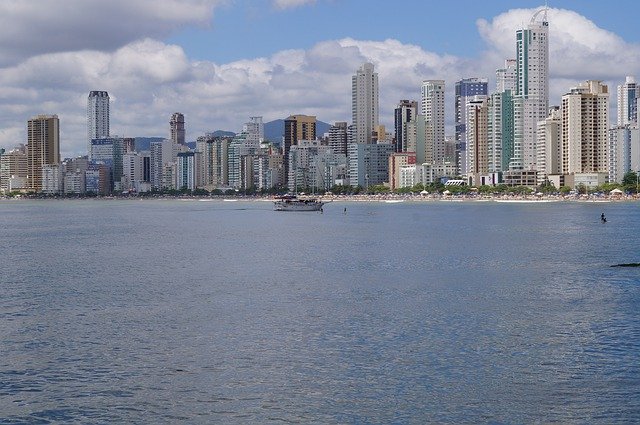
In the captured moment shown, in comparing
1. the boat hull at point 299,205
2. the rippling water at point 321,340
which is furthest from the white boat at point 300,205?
the rippling water at point 321,340

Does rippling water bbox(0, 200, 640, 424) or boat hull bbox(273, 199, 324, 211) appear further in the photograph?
boat hull bbox(273, 199, 324, 211)

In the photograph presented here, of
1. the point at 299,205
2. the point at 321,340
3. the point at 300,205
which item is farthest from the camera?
the point at 299,205

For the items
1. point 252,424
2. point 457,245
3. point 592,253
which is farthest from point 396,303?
point 457,245

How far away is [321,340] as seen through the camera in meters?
32.0

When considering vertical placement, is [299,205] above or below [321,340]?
above

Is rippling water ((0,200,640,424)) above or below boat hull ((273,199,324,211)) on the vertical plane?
below

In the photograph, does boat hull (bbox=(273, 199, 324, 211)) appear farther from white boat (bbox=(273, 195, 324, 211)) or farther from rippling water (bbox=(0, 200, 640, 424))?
rippling water (bbox=(0, 200, 640, 424))

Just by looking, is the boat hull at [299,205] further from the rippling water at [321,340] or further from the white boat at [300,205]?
the rippling water at [321,340]

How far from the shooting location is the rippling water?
2381 centimetres

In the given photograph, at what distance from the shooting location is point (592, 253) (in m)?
67.2

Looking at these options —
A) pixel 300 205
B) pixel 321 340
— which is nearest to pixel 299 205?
pixel 300 205

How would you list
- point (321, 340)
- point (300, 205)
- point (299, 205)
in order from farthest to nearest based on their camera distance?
point (299, 205) → point (300, 205) → point (321, 340)

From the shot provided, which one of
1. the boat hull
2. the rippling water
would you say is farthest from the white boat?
the rippling water

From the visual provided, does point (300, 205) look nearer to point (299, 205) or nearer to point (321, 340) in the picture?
point (299, 205)
